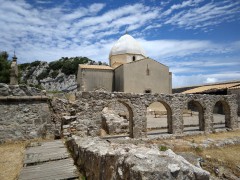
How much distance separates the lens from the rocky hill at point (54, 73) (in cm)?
5125

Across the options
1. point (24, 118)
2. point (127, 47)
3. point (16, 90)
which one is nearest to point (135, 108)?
point (24, 118)

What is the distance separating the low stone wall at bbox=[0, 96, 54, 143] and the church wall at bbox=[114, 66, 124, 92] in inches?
721

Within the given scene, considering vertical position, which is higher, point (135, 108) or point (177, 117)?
point (135, 108)

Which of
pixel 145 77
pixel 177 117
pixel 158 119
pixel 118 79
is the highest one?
pixel 145 77

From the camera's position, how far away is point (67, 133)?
31.3 feet

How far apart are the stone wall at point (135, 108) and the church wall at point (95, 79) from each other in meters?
14.3

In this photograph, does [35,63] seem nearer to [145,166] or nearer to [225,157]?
[225,157]

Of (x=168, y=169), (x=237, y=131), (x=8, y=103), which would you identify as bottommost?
(x=237, y=131)

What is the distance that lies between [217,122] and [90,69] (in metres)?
16.2

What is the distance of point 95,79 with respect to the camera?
28969 millimetres

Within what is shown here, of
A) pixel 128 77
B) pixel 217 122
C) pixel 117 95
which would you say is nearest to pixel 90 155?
pixel 117 95

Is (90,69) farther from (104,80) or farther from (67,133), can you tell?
(67,133)

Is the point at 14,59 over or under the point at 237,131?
over

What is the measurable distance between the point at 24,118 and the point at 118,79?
20.0 metres
